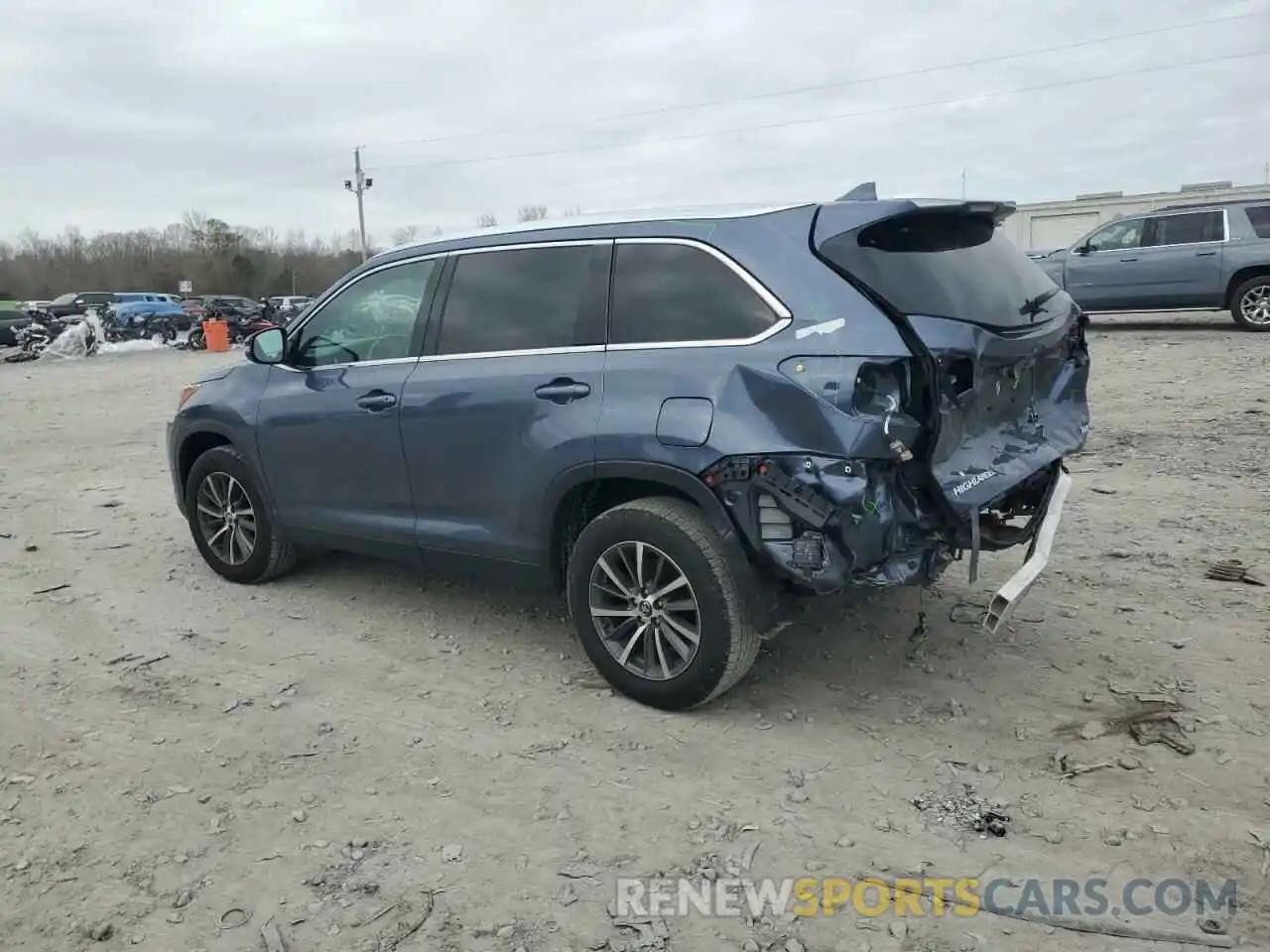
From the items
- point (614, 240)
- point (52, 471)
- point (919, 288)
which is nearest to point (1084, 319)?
point (919, 288)

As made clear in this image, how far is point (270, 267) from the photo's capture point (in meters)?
71.8

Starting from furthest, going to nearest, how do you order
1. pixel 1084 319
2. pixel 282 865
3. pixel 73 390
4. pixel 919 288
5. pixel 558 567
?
pixel 73 390 → pixel 1084 319 → pixel 558 567 → pixel 919 288 → pixel 282 865

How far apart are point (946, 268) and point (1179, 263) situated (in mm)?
12034

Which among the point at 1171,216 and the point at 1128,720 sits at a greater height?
A: the point at 1171,216

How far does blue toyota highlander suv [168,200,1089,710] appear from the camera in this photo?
335 centimetres

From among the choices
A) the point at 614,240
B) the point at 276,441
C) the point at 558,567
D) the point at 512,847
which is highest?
the point at 614,240

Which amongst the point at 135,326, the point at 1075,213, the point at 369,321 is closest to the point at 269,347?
the point at 369,321

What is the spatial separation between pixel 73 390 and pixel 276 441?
44.5ft

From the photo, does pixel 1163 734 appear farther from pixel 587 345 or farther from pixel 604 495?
pixel 587 345

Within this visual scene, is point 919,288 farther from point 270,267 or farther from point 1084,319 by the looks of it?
point 270,267

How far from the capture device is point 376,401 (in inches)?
179

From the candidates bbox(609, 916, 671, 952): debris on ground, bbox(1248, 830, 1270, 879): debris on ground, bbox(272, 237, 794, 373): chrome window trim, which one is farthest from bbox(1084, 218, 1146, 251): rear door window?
bbox(609, 916, 671, 952): debris on ground

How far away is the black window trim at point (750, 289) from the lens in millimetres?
3451

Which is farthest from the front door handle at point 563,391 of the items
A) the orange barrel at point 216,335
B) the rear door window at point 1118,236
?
the orange barrel at point 216,335
